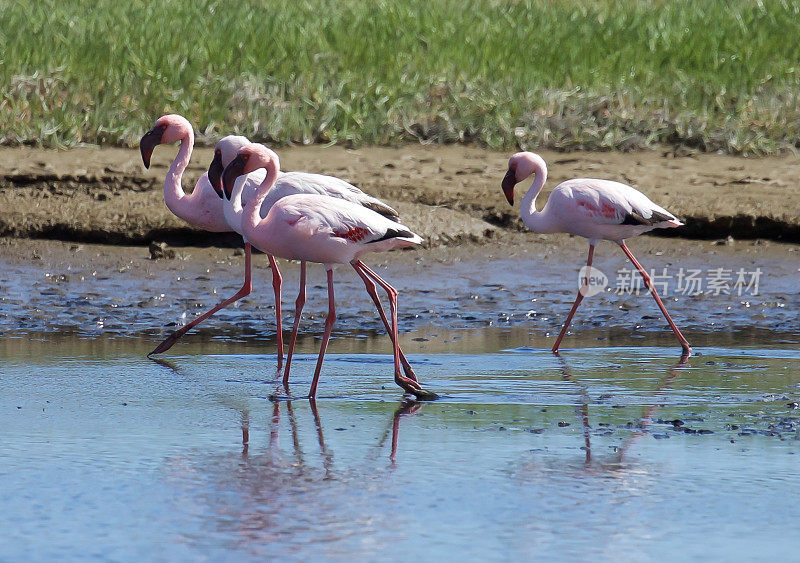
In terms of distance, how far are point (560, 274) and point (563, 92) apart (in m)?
2.89

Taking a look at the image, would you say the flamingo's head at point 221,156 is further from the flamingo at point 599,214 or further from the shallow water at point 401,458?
the flamingo at point 599,214

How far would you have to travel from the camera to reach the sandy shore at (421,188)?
9.52 m

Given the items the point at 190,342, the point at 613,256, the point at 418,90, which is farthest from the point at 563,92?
the point at 190,342

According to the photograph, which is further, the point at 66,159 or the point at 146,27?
the point at 146,27

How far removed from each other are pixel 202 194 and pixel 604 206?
203 centimetres

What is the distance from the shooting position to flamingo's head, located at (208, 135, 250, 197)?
6.79 meters

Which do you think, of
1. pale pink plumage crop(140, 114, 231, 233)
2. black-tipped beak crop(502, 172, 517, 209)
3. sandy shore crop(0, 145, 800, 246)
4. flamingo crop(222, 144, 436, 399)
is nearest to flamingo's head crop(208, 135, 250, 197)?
pale pink plumage crop(140, 114, 231, 233)

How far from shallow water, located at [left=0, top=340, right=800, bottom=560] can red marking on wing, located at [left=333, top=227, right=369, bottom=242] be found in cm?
58

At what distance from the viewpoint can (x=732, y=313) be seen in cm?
783

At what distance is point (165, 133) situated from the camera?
7.96m

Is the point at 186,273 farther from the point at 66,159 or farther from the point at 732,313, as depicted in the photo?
the point at 732,313

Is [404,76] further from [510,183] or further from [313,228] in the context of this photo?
[313,228]

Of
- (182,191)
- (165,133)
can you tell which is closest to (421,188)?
(165,133)

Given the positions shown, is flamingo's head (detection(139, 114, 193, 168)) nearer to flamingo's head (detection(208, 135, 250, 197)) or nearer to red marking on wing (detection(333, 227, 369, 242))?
flamingo's head (detection(208, 135, 250, 197))
